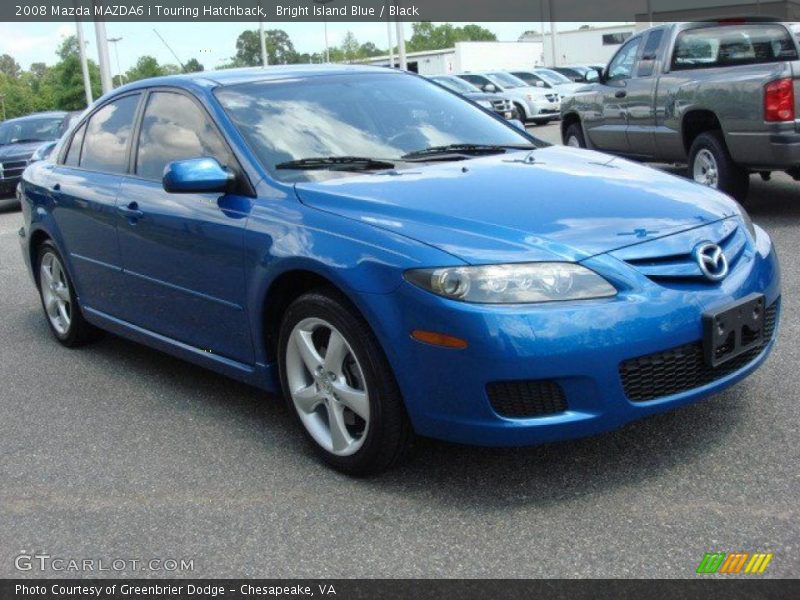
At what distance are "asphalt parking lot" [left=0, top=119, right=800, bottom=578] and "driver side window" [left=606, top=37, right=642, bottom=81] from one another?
19.9ft

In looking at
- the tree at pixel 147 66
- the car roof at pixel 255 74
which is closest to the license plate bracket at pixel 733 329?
the car roof at pixel 255 74

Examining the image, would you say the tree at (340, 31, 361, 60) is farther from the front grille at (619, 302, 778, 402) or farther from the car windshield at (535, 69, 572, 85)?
the front grille at (619, 302, 778, 402)

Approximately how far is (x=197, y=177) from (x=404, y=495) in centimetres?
158

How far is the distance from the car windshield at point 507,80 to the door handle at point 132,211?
24.1 meters

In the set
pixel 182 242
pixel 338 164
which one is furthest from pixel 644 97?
pixel 182 242

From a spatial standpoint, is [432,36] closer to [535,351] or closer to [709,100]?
[709,100]

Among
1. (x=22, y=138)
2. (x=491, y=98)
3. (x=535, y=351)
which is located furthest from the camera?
(x=491, y=98)

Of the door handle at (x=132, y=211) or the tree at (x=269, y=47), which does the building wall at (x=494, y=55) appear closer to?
the tree at (x=269, y=47)

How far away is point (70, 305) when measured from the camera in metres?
6.05

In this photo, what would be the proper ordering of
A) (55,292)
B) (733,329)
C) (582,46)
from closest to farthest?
(733,329)
(55,292)
(582,46)

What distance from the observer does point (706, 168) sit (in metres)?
9.17

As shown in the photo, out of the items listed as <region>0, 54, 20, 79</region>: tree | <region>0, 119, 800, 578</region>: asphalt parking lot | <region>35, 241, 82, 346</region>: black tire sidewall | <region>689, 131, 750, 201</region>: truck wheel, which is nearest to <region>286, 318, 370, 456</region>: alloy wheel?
<region>0, 119, 800, 578</region>: asphalt parking lot
